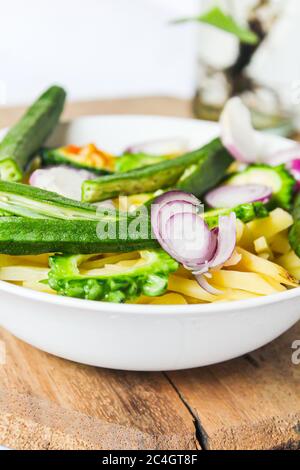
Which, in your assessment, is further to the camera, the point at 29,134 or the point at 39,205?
the point at 29,134

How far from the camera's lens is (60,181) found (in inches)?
79.7

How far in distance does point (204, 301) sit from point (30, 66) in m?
3.95

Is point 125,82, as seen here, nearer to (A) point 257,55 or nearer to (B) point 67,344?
(A) point 257,55

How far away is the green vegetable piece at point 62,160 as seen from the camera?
2.35 m

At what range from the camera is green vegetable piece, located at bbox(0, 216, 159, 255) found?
1617 millimetres

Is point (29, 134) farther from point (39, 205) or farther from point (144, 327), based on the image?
point (144, 327)

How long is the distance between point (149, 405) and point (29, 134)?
3.36 feet

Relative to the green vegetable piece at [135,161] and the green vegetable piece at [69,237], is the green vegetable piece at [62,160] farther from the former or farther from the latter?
the green vegetable piece at [69,237]

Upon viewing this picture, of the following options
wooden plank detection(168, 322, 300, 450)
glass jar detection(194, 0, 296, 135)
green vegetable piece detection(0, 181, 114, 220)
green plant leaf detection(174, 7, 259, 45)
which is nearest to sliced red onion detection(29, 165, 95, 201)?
green vegetable piece detection(0, 181, 114, 220)

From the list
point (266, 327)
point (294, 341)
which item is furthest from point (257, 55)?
point (266, 327)

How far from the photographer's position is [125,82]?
5.43 m

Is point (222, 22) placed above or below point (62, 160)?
above

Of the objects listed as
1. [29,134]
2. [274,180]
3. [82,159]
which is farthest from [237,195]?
[29,134]

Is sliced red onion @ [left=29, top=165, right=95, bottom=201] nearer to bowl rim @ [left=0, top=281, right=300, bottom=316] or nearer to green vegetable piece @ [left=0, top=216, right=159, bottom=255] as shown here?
green vegetable piece @ [left=0, top=216, right=159, bottom=255]
